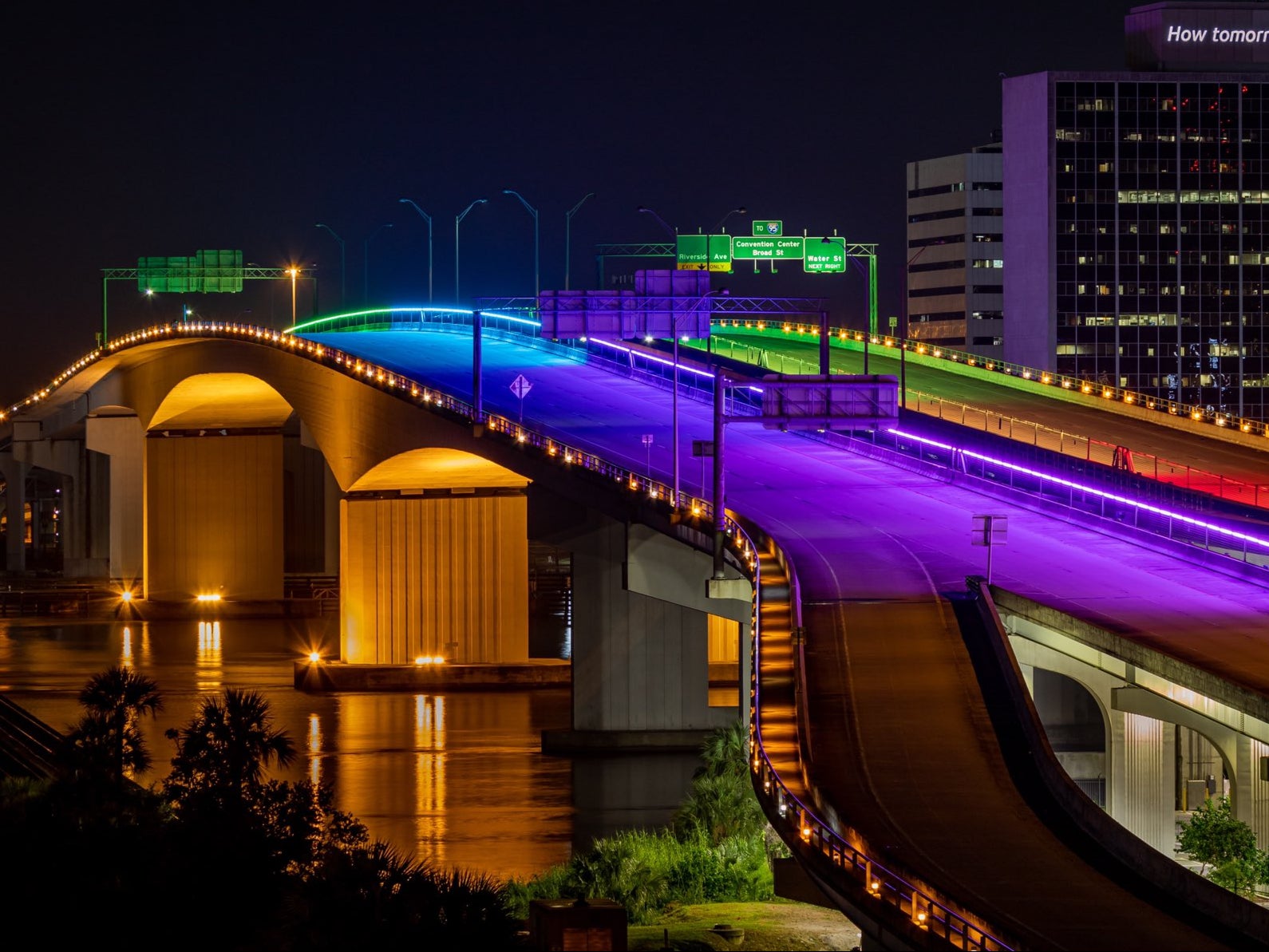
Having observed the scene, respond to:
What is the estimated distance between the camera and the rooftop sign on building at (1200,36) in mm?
156500

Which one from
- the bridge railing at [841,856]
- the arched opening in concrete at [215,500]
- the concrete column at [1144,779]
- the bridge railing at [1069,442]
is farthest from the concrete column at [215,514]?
the bridge railing at [841,856]

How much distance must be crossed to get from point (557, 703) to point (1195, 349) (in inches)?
4252

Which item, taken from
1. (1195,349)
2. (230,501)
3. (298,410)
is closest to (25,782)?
(298,410)

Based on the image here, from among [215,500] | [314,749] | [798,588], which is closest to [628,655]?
[314,749]

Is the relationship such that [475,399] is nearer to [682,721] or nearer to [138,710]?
[682,721]

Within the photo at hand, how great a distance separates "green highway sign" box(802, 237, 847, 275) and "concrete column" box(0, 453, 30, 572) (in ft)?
197

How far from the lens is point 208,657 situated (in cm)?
8575

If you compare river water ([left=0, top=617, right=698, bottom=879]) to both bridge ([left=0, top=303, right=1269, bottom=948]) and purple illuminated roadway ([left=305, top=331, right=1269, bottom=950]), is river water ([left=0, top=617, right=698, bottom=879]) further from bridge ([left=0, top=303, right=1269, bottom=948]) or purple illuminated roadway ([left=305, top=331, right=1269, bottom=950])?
purple illuminated roadway ([left=305, top=331, right=1269, bottom=950])

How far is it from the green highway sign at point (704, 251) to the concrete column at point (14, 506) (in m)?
56.4

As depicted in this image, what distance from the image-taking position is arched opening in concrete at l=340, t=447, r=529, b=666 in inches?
2953

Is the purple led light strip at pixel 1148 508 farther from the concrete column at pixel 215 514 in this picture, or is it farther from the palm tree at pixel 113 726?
the concrete column at pixel 215 514

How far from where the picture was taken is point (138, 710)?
35.8 metres

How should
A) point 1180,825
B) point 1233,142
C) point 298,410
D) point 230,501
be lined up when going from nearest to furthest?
point 1180,825 < point 298,410 < point 230,501 < point 1233,142

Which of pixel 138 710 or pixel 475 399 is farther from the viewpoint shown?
pixel 475 399
